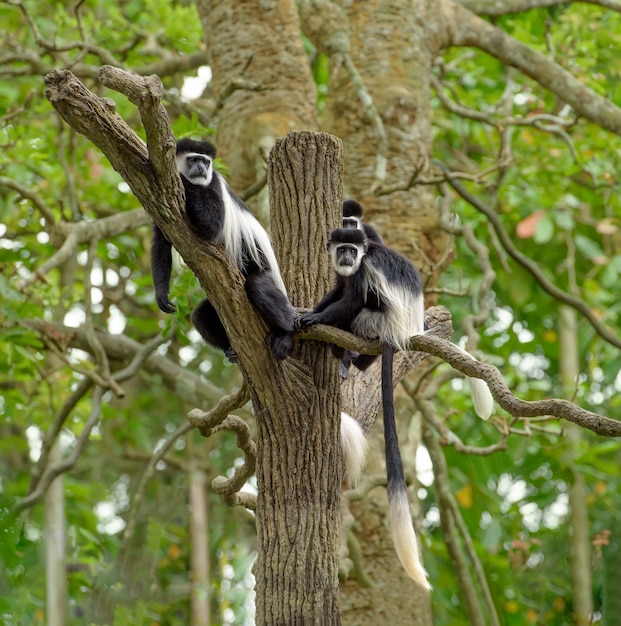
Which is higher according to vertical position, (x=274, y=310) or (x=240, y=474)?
(x=274, y=310)

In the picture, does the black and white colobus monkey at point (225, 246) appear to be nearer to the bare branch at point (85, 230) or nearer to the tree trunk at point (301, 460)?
the tree trunk at point (301, 460)

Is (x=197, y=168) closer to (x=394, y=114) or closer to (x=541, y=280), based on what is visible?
(x=394, y=114)

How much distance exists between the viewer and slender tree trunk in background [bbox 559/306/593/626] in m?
4.92

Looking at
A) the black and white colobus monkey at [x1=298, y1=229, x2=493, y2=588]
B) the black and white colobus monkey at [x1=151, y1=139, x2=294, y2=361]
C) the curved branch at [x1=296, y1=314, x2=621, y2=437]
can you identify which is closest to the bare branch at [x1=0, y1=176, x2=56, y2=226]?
the black and white colobus monkey at [x1=151, y1=139, x2=294, y2=361]

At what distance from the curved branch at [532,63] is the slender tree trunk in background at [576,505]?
4.78 feet

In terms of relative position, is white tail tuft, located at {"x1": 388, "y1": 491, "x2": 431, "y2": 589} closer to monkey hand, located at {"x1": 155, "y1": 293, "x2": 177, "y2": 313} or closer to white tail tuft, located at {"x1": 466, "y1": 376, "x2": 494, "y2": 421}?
white tail tuft, located at {"x1": 466, "y1": 376, "x2": 494, "y2": 421}

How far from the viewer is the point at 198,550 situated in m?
4.54

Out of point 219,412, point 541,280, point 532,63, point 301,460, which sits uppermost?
point 532,63

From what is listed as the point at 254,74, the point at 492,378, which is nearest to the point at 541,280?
the point at 254,74

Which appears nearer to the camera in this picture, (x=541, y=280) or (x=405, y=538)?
(x=405, y=538)

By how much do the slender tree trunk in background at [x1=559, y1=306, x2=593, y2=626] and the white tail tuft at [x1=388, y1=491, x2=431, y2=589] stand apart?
265 cm

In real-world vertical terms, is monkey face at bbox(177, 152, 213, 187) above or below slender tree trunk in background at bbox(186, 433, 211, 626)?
above

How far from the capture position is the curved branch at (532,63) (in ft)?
12.7

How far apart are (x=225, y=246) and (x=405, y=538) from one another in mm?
831
